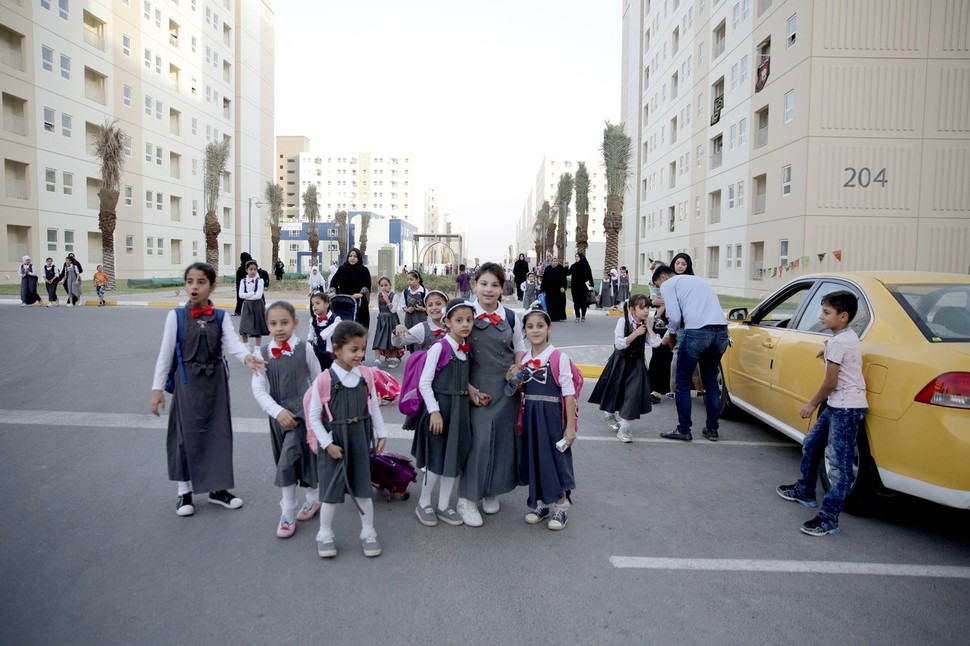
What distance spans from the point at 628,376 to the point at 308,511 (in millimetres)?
3512

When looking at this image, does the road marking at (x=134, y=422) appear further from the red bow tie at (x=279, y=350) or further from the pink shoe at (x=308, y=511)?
the red bow tie at (x=279, y=350)

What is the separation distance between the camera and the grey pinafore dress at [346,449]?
375 cm

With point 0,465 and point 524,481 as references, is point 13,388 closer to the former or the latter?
point 0,465

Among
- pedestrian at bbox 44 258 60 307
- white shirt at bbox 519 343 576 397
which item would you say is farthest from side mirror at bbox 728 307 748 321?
pedestrian at bbox 44 258 60 307

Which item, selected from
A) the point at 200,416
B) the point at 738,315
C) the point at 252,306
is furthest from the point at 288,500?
the point at 252,306

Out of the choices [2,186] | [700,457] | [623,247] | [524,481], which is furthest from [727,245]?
[2,186]

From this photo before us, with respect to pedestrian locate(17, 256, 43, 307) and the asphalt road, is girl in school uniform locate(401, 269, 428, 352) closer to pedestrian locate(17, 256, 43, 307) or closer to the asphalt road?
the asphalt road

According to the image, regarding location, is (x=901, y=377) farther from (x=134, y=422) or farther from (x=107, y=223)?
(x=107, y=223)

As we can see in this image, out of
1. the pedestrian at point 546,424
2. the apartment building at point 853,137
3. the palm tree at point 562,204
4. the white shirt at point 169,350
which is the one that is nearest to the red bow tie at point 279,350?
the white shirt at point 169,350

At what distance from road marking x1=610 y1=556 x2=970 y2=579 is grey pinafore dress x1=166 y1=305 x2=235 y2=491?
2.70 m

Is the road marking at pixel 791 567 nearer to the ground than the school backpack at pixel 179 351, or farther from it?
nearer to the ground

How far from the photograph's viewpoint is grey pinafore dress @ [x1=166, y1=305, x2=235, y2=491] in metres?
4.32

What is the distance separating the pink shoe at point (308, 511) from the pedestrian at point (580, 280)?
14.7 meters

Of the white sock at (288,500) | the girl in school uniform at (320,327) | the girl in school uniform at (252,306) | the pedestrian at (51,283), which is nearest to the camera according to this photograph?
the white sock at (288,500)
